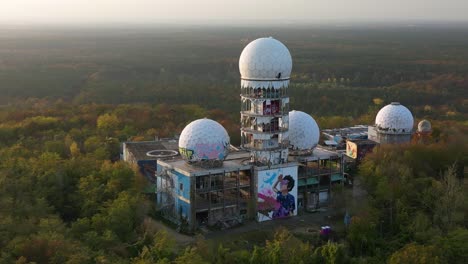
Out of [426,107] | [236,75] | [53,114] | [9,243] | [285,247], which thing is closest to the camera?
[9,243]

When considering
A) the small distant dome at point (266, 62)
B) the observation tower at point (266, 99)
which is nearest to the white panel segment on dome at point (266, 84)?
the observation tower at point (266, 99)

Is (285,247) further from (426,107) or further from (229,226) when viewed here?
(426,107)

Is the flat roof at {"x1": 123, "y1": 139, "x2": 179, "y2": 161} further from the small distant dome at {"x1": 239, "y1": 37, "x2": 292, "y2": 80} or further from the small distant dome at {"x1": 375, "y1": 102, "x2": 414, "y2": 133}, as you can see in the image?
the small distant dome at {"x1": 375, "y1": 102, "x2": 414, "y2": 133}

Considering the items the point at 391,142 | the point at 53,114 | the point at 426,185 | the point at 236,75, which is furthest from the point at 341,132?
the point at 236,75

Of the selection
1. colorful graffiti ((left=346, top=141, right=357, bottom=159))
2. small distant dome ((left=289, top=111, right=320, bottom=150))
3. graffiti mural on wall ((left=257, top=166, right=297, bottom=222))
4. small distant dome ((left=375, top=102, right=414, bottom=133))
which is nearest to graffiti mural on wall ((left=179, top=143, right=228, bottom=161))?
graffiti mural on wall ((left=257, top=166, right=297, bottom=222))

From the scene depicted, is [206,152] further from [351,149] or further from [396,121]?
[396,121]

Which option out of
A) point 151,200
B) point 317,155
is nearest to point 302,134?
point 317,155

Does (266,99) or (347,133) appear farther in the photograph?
(347,133)
